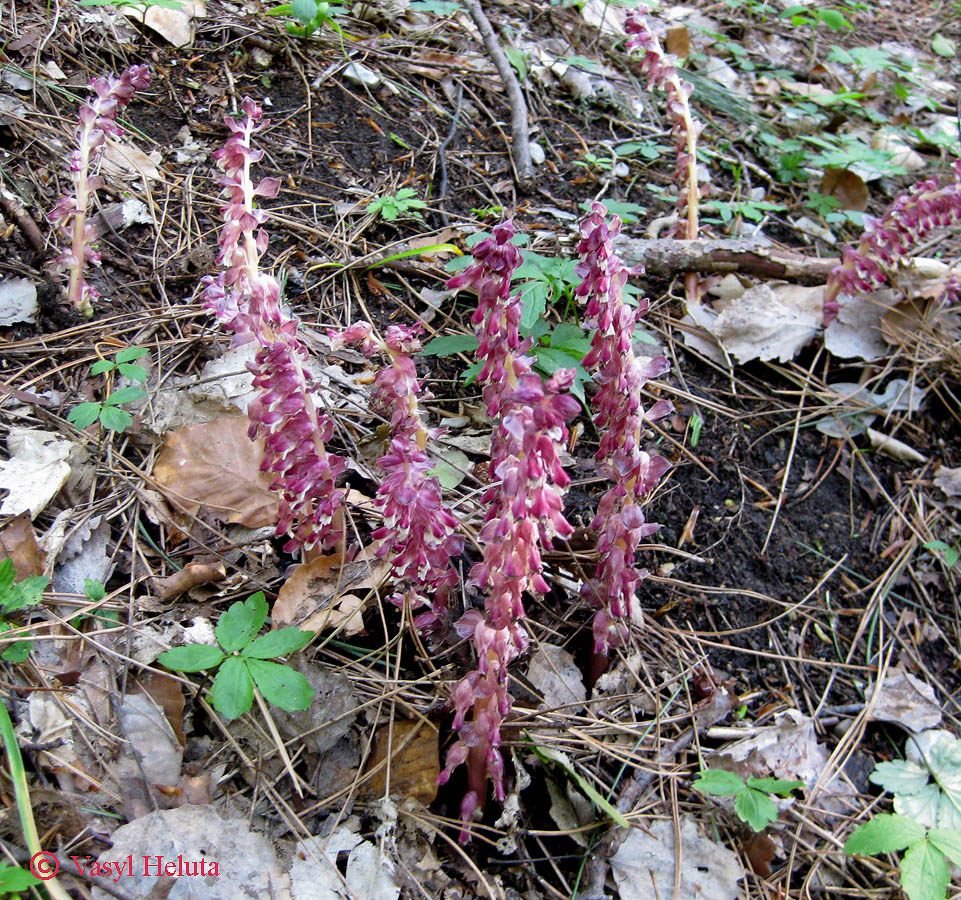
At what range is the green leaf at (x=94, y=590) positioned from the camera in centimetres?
192

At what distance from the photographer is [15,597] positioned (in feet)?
5.81

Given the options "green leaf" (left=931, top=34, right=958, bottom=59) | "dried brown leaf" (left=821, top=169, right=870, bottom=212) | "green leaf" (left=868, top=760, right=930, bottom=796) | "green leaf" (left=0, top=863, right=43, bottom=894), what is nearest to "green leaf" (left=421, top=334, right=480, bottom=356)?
"green leaf" (left=0, top=863, right=43, bottom=894)

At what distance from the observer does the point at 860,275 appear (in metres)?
2.95

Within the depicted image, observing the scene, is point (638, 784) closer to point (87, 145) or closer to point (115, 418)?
point (115, 418)

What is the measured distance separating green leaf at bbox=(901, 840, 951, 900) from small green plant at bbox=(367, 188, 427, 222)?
8.25ft

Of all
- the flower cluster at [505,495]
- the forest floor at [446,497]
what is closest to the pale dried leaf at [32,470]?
the forest floor at [446,497]

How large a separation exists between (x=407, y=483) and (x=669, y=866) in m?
1.19

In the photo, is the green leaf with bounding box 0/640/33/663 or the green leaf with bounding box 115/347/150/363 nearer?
the green leaf with bounding box 0/640/33/663

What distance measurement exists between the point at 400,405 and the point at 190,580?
2.74 feet

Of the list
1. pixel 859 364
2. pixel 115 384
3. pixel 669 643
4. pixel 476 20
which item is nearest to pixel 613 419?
pixel 669 643

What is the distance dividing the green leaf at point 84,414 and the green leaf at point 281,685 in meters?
0.89

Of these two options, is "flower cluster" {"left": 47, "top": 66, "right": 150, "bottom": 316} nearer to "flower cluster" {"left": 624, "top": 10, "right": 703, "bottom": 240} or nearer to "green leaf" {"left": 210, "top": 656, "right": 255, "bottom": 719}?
"green leaf" {"left": 210, "top": 656, "right": 255, "bottom": 719}

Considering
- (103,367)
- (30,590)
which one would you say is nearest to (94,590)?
(30,590)

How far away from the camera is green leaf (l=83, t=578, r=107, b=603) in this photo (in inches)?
75.6
